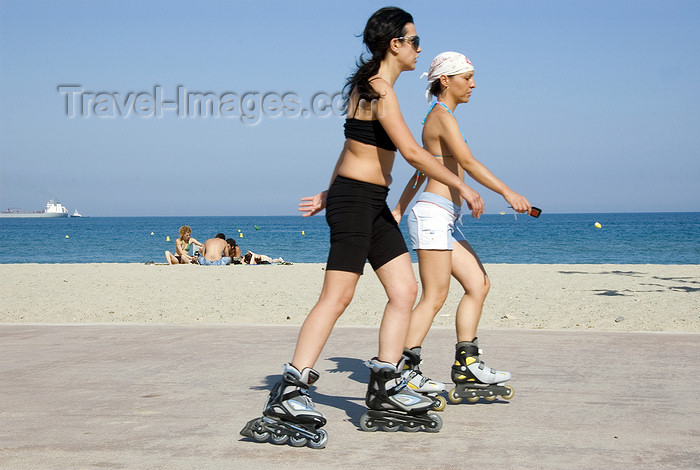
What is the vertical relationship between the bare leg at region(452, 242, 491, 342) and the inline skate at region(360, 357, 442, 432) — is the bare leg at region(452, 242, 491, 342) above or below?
above

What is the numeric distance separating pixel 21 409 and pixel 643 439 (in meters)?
3.32

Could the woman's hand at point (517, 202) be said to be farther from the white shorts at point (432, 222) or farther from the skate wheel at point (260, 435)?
the skate wheel at point (260, 435)

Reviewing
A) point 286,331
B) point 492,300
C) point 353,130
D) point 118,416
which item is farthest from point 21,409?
point 492,300

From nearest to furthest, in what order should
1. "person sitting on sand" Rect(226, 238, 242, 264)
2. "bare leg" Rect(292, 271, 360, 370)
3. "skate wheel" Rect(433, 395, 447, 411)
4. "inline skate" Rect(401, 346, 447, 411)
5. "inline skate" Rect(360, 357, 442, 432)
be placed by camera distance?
"bare leg" Rect(292, 271, 360, 370), "inline skate" Rect(360, 357, 442, 432), "skate wheel" Rect(433, 395, 447, 411), "inline skate" Rect(401, 346, 447, 411), "person sitting on sand" Rect(226, 238, 242, 264)

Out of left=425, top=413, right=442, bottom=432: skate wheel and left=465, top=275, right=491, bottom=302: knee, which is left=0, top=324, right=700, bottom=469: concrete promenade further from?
left=465, top=275, right=491, bottom=302: knee

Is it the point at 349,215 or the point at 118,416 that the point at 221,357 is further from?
the point at 349,215

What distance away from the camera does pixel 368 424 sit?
3.80m

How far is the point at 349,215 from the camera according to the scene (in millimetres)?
3801

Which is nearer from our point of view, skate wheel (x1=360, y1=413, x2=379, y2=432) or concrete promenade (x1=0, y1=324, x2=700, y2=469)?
concrete promenade (x1=0, y1=324, x2=700, y2=469)

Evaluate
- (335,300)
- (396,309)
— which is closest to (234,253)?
(396,309)

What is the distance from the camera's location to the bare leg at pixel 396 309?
12.8 feet

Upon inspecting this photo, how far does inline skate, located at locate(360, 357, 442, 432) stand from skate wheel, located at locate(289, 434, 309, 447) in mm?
396

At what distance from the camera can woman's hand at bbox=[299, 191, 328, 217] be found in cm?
404

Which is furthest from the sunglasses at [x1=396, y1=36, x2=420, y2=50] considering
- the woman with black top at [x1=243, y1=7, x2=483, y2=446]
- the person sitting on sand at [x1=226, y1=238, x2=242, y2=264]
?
the person sitting on sand at [x1=226, y1=238, x2=242, y2=264]
